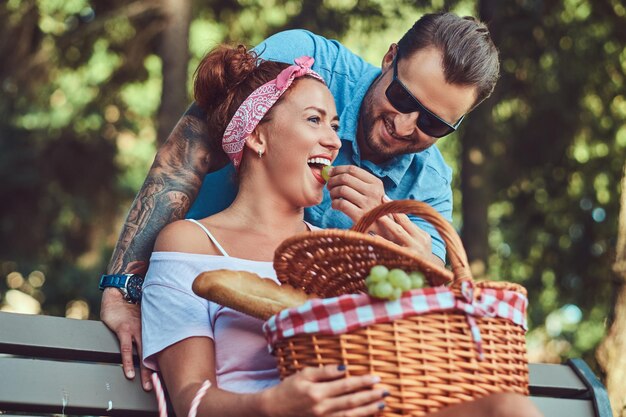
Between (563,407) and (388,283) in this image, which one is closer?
(388,283)

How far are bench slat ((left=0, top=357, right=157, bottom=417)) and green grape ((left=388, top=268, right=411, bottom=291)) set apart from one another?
1.13 meters

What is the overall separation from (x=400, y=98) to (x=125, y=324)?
146 centimetres

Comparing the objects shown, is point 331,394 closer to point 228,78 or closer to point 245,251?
point 245,251

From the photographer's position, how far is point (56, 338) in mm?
2982

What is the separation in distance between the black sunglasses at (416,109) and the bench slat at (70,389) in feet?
5.13

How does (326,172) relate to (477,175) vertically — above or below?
above

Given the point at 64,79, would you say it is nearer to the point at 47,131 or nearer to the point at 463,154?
the point at 47,131

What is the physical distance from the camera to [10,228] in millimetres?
12883

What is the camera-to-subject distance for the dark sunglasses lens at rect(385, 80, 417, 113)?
382 cm

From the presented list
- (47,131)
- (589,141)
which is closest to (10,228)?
(47,131)

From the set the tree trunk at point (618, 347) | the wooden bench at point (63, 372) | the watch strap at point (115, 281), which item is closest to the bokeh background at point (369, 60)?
the tree trunk at point (618, 347)

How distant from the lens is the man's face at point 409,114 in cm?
381

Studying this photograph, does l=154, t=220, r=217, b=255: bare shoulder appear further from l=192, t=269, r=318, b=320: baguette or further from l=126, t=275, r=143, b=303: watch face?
l=192, t=269, r=318, b=320: baguette

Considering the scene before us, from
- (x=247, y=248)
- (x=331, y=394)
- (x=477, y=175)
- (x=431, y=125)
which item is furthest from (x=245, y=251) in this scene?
(x=477, y=175)
